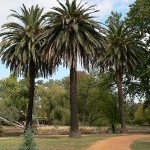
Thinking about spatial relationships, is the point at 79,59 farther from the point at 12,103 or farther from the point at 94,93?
the point at 12,103

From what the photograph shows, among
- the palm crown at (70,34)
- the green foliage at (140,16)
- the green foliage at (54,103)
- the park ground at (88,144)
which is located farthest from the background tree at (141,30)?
the green foliage at (54,103)

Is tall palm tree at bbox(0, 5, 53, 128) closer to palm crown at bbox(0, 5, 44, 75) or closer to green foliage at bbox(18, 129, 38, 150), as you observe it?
palm crown at bbox(0, 5, 44, 75)

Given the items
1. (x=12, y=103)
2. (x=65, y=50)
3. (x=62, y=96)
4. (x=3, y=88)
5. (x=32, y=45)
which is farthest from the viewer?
(x=3, y=88)

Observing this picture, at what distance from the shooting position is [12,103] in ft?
244

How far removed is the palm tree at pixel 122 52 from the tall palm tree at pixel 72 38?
32.3ft

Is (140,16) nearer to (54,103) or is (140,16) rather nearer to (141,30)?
(141,30)

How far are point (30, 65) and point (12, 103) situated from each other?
3695 cm

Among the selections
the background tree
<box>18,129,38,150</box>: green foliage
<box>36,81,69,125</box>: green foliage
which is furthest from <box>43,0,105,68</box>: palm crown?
<box>36,81,69,125</box>: green foliage

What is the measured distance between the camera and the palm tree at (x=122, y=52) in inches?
1699

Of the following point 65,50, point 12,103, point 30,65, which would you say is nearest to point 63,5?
point 65,50

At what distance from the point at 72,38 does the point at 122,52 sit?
12204mm

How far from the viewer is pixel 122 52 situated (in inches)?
1718

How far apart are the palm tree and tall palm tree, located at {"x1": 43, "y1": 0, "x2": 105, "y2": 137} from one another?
983 centimetres

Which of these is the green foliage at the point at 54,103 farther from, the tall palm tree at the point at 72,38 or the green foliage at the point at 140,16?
the tall palm tree at the point at 72,38
